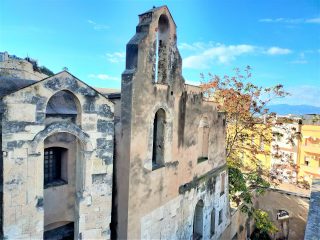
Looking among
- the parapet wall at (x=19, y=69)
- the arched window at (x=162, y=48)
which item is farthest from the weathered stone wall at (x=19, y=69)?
the arched window at (x=162, y=48)

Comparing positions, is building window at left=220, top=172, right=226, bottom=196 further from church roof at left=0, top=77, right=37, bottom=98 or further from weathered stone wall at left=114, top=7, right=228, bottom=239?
church roof at left=0, top=77, right=37, bottom=98

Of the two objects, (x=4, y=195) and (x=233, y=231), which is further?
(x=233, y=231)

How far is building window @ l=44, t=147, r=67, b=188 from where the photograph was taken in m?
8.14

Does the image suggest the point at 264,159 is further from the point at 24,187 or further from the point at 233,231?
the point at 24,187

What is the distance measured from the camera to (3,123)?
633cm

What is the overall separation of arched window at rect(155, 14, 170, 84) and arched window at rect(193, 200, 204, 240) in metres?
7.64

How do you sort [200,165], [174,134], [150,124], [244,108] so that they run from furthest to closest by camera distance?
[244,108] < [200,165] < [174,134] < [150,124]

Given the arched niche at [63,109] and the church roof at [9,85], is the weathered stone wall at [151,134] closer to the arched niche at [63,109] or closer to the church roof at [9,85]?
the arched niche at [63,109]

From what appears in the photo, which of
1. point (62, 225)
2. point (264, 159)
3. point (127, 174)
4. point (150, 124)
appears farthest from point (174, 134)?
point (264, 159)

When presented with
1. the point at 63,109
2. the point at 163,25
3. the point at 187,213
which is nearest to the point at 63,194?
the point at 63,109

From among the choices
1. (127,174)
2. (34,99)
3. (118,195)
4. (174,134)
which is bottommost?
(118,195)

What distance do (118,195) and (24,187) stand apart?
11.9ft

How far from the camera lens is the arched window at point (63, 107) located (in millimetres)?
7457

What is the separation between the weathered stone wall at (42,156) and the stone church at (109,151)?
0.02m
